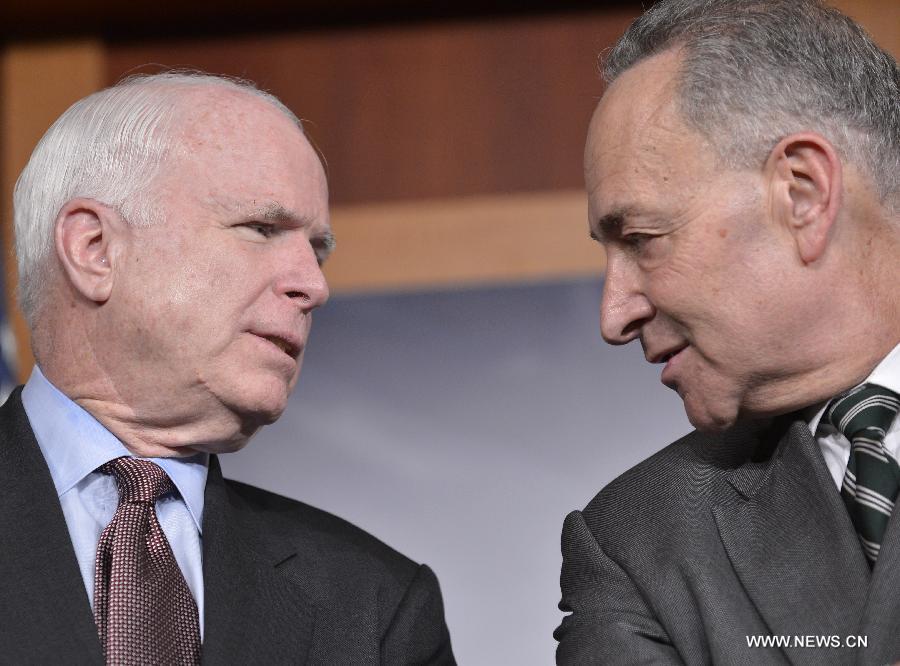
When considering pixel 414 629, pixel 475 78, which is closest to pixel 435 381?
pixel 475 78

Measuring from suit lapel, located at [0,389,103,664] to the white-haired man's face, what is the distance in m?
0.18

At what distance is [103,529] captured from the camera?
5.77 ft

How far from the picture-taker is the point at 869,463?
64.4 inches

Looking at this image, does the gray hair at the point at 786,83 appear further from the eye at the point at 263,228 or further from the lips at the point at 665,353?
the eye at the point at 263,228

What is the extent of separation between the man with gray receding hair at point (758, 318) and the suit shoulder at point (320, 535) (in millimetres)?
330

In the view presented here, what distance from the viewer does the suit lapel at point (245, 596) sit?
5.71 ft

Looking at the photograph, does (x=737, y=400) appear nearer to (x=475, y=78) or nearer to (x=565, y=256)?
(x=565, y=256)

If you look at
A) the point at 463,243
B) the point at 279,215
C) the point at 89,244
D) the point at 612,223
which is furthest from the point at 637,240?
the point at 463,243

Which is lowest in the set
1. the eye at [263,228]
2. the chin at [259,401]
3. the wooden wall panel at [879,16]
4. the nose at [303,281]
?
the chin at [259,401]

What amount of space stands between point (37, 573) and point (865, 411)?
107 cm

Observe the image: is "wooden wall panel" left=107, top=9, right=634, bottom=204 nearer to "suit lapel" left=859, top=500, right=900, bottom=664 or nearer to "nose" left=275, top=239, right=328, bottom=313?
"nose" left=275, top=239, right=328, bottom=313

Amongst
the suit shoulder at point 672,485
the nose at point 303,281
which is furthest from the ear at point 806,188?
the nose at point 303,281

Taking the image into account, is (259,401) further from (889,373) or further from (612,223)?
(889,373)

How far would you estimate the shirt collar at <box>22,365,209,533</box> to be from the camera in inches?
71.4
